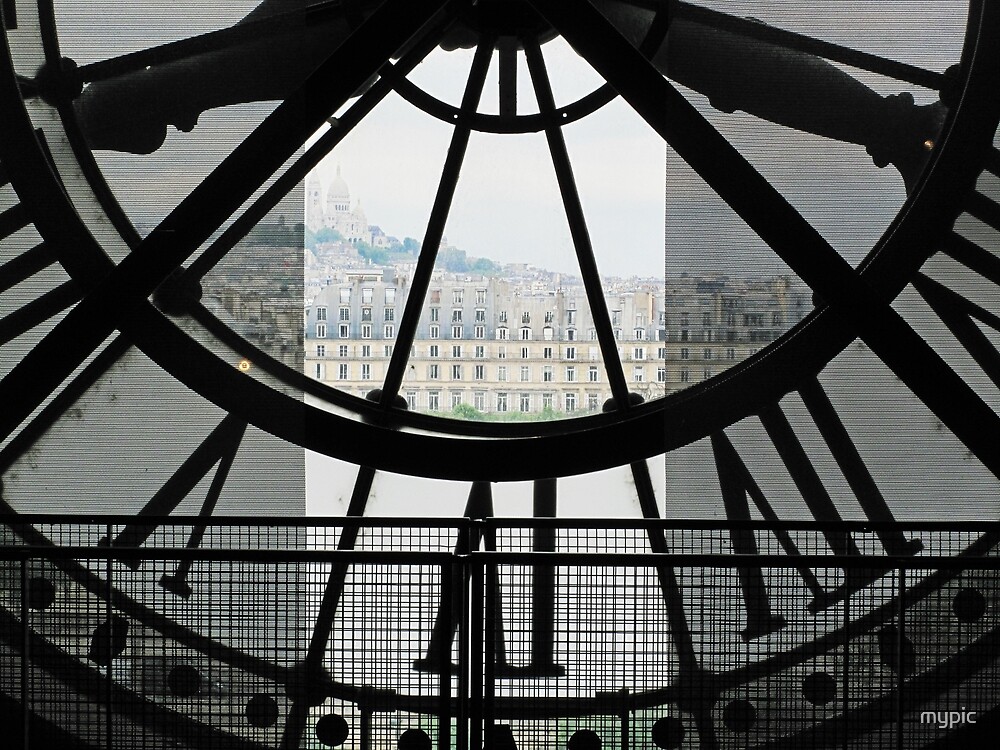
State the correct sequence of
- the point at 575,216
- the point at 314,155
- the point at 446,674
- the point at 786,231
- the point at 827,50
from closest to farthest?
the point at 446,674 → the point at 786,231 → the point at 827,50 → the point at 314,155 → the point at 575,216

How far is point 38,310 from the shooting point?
449 centimetres

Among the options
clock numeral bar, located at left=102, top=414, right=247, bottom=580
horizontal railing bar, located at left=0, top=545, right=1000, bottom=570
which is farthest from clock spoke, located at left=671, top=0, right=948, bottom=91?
clock numeral bar, located at left=102, top=414, right=247, bottom=580

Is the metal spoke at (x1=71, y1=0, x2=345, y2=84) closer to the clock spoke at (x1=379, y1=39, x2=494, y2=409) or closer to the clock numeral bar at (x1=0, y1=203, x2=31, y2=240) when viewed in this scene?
the clock numeral bar at (x1=0, y1=203, x2=31, y2=240)

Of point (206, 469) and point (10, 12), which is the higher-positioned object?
point (10, 12)

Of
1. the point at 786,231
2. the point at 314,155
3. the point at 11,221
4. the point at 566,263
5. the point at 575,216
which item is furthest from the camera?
the point at 566,263

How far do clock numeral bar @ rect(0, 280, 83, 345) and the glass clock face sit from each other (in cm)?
1

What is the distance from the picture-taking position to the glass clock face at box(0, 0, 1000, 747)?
4082 mm

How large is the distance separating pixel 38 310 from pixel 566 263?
2.73m

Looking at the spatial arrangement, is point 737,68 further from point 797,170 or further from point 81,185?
point 81,185

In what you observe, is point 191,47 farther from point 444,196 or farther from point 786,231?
point 786,231

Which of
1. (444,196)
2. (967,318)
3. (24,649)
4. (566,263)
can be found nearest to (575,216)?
(566,263)

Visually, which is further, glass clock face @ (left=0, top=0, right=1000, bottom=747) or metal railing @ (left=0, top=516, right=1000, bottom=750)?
glass clock face @ (left=0, top=0, right=1000, bottom=747)

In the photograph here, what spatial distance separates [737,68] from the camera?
451 cm

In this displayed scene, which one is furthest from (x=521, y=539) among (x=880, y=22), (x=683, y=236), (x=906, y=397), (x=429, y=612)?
(x=880, y=22)
